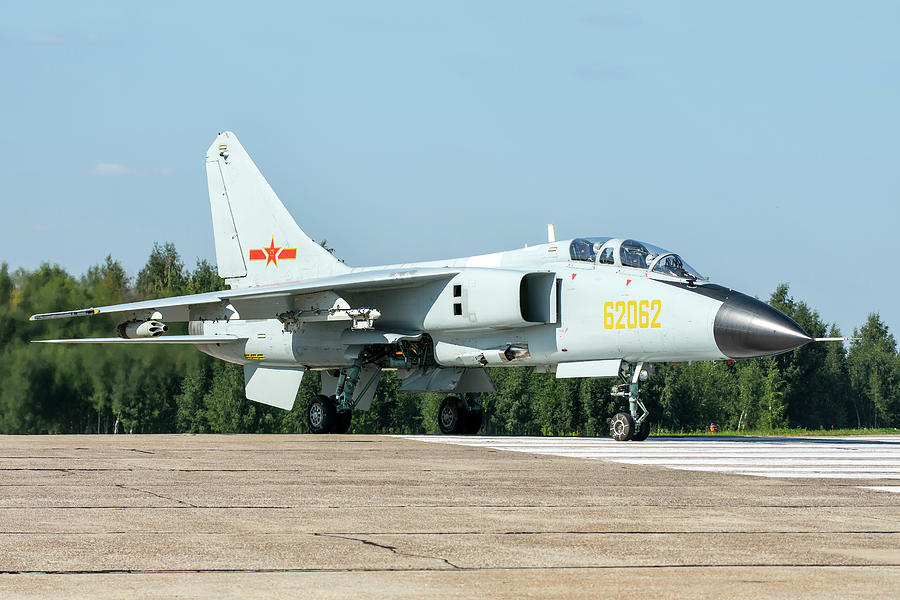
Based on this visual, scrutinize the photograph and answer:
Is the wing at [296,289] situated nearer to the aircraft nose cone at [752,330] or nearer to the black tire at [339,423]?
the black tire at [339,423]

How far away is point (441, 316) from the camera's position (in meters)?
18.0

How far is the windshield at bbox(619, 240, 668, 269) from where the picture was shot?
16.4m

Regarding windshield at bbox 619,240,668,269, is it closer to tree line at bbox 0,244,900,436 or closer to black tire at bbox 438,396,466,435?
tree line at bbox 0,244,900,436

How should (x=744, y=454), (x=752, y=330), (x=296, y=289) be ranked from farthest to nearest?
(x=296, y=289)
(x=752, y=330)
(x=744, y=454)

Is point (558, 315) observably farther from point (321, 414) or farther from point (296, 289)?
point (321, 414)

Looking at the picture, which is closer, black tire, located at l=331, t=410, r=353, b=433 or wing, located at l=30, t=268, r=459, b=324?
wing, located at l=30, t=268, r=459, b=324

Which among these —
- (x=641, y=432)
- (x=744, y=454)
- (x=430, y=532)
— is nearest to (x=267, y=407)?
(x=641, y=432)

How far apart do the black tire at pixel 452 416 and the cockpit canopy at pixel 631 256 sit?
433cm

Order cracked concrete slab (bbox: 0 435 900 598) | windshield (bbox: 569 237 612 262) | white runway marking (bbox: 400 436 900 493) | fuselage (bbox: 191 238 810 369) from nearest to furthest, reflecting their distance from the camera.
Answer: cracked concrete slab (bbox: 0 435 900 598) < white runway marking (bbox: 400 436 900 493) < fuselage (bbox: 191 238 810 369) < windshield (bbox: 569 237 612 262)

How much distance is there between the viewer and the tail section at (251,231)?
21344 millimetres

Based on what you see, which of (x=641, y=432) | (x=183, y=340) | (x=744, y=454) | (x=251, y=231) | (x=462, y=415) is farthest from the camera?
(x=251, y=231)

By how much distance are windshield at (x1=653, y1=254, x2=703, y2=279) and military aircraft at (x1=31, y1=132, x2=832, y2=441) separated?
2cm

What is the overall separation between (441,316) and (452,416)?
2989mm

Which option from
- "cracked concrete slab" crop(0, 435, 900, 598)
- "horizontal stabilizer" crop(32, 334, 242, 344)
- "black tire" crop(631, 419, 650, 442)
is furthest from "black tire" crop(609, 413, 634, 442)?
"horizontal stabilizer" crop(32, 334, 242, 344)
